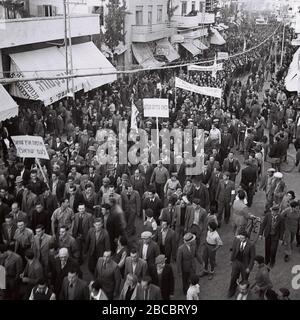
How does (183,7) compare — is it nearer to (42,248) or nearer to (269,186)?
(269,186)

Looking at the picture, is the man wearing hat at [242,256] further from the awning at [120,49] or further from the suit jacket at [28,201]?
the awning at [120,49]

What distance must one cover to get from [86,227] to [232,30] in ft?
195

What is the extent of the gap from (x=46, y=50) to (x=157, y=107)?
10.3 meters

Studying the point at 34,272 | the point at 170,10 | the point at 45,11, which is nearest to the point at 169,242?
the point at 34,272

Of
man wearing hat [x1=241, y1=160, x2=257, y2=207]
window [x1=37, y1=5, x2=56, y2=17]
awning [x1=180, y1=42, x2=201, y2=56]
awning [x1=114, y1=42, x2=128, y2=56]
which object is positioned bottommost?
awning [x1=180, y1=42, x2=201, y2=56]

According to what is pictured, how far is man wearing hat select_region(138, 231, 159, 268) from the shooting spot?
8.73 metres

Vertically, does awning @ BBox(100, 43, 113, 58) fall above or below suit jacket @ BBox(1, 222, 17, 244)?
above

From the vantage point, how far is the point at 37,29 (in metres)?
22.0

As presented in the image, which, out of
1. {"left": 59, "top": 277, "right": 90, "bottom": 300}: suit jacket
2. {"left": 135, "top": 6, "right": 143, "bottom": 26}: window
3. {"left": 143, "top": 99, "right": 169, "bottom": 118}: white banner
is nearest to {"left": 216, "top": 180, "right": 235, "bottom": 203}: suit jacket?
{"left": 143, "top": 99, "right": 169, "bottom": 118}: white banner

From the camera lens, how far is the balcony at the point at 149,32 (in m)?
33.3

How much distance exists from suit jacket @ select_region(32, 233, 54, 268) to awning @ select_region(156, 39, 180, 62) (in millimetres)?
29231

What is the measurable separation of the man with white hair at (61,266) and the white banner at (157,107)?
7.63 m

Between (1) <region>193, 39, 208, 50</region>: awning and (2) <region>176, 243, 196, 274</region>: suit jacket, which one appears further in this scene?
(1) <region>193, 39, 208, 50</region>: awning

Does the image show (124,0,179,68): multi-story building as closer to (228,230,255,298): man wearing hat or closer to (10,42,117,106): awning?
(10,42,117,106): awning
